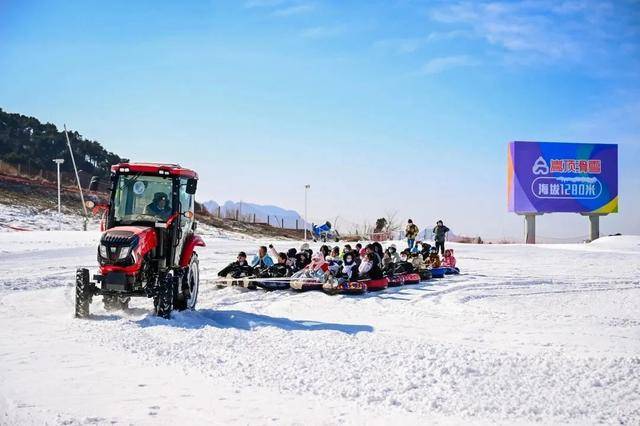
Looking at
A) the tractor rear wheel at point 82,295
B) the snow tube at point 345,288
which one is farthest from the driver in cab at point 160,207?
the snow tube at point 345,288

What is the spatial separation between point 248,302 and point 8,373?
7.93m

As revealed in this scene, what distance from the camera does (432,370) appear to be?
7.58 metres

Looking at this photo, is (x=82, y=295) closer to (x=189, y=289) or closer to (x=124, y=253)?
(x=124, y=253)

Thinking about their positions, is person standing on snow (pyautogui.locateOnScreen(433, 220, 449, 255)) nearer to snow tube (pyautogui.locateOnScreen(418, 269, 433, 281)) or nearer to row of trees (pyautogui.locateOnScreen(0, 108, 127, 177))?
snow tube (pyautogui.locateOnScreen(418, 269, 433, 281))

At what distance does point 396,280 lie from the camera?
63.7 ft

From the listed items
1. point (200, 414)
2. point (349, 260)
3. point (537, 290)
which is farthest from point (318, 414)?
point (537, 290)

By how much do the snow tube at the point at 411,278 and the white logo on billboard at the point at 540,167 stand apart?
1070 inches

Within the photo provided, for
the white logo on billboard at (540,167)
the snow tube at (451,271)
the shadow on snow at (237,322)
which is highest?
the white logo on billboard at (540,167)

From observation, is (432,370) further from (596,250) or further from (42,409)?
(596,250)

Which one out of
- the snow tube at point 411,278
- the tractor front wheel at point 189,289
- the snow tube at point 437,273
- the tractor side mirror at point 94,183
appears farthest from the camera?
the snow tube at point 437,273

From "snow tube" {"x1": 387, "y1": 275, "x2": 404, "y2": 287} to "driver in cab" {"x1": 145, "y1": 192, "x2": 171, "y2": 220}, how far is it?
8784 millimetres

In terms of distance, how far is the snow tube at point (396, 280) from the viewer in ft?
63.1

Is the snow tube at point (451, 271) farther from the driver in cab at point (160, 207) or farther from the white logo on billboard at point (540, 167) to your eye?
the white logo on billboard at point (540, 167)

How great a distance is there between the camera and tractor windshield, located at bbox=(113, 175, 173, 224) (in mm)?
12023
